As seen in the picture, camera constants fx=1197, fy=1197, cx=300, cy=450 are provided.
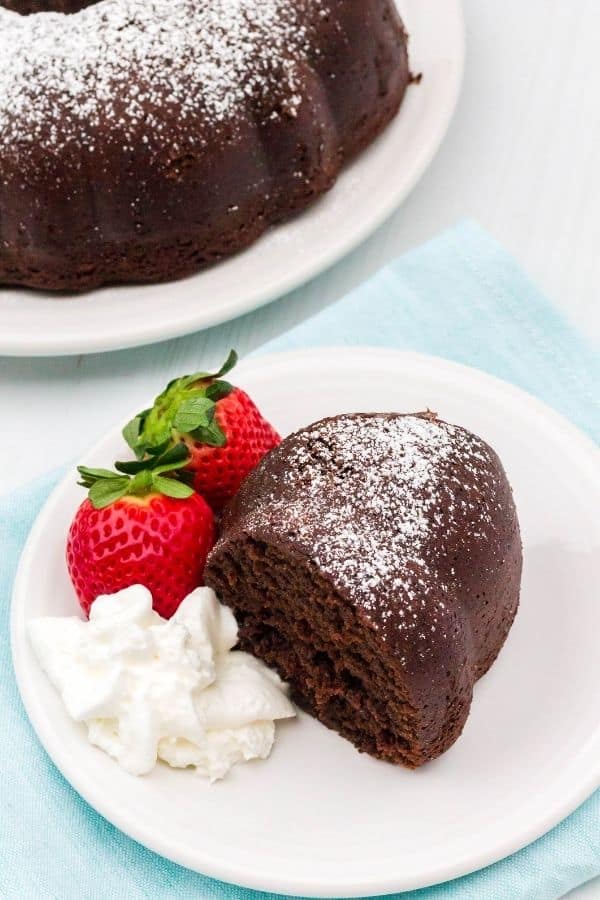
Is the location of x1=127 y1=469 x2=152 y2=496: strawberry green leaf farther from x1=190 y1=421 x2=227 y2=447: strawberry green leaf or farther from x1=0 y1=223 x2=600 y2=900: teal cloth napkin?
x1=0 y1=223 x2=600 y2=900: teal cloth napkin

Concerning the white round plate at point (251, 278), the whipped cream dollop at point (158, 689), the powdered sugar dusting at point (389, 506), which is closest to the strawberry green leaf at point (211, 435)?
the powdered sugar dusting at point (389, 506)

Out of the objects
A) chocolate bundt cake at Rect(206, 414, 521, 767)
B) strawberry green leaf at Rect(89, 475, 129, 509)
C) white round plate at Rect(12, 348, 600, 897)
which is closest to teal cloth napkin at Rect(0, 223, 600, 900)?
white round plate at Rect(12, 348, 600, 897)

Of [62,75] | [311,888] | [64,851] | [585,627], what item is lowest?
[64,851]

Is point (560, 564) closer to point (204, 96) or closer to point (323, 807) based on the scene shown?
point (323, 807)

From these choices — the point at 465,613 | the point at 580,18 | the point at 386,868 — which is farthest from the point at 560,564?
the point at 580,18

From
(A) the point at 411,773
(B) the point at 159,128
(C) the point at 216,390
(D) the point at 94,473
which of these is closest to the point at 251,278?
(B) the point at 159,128

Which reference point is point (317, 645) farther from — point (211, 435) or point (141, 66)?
point (141, 66)

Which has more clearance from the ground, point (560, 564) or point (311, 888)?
point (560, 564)

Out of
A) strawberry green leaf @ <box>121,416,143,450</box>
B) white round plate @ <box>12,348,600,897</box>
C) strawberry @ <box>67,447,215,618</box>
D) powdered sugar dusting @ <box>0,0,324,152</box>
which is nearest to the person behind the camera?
white round plate @ <box>12,348,600,897</box>

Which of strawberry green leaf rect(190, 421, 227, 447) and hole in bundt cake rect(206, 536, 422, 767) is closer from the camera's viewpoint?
hole in bundt cake rect(206, 536, 422, 767)
